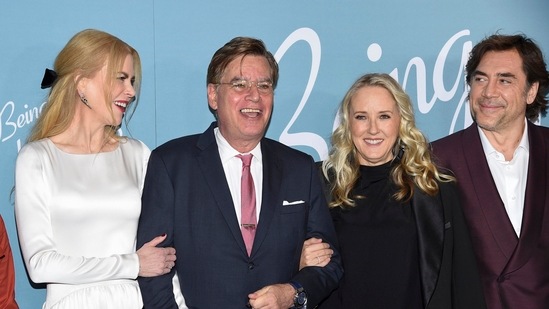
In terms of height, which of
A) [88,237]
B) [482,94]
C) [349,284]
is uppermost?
[482,94]

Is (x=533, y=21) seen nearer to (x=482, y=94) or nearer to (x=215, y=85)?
(x=482, y=94)

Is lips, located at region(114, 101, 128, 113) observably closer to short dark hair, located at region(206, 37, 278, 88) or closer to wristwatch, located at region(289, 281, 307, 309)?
short dark hair, located at region(206, 37, 278, 88)

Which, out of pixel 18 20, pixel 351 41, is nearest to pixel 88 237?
pixel 18 20

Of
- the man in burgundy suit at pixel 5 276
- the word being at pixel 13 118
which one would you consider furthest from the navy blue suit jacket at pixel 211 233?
the word being at pixel 13 118

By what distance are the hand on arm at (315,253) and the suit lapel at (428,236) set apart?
0.40m

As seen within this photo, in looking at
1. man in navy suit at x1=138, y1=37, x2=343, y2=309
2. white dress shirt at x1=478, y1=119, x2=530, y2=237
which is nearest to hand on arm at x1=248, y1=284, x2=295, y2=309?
man in navy suit at x1=138, y1=37, x2=343, y2=309

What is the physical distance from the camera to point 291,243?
3367 mm

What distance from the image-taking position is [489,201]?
3.76m

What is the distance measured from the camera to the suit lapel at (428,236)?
3.50 metres

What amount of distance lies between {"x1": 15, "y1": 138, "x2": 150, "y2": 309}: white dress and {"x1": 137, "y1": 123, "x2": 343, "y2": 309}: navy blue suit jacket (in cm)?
11

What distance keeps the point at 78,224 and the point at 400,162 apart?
56.3 inches

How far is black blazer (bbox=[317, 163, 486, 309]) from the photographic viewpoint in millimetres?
3512

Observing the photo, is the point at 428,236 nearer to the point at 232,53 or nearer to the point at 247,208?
the point at 247,208

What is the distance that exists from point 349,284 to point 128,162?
1.08 m
